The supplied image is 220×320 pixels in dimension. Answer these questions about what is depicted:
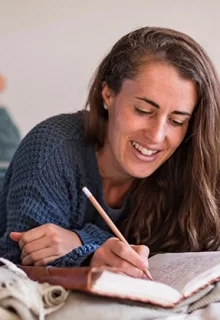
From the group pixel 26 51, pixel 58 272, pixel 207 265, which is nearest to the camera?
pixel 58 272

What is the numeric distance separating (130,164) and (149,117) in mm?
101

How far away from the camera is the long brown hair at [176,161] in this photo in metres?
1.06

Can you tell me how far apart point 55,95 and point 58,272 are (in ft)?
3.27

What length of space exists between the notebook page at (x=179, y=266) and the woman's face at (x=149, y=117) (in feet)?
0.66

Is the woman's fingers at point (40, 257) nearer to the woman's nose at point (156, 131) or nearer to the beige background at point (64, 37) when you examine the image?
the woman's nose at point (156, 131)

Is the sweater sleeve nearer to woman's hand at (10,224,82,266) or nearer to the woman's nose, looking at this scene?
woman's hand at (10,224,82,266)

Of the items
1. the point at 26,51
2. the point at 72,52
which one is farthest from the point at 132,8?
the point at 26,51

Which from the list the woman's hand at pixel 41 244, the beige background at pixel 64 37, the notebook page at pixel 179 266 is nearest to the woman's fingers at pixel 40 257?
the woman's hand at pixel 41 244

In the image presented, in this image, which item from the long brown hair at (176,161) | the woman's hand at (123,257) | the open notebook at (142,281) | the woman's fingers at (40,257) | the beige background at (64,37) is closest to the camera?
the open notebook at (142,281)

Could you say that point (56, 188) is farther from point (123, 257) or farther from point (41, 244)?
point (123, 257)

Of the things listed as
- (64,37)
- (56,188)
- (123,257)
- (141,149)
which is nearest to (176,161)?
(141,149)

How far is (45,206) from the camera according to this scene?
99 cm

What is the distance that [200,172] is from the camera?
1119 millimetres

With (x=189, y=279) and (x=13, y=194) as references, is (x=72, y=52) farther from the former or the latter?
(x=189, y=279)
